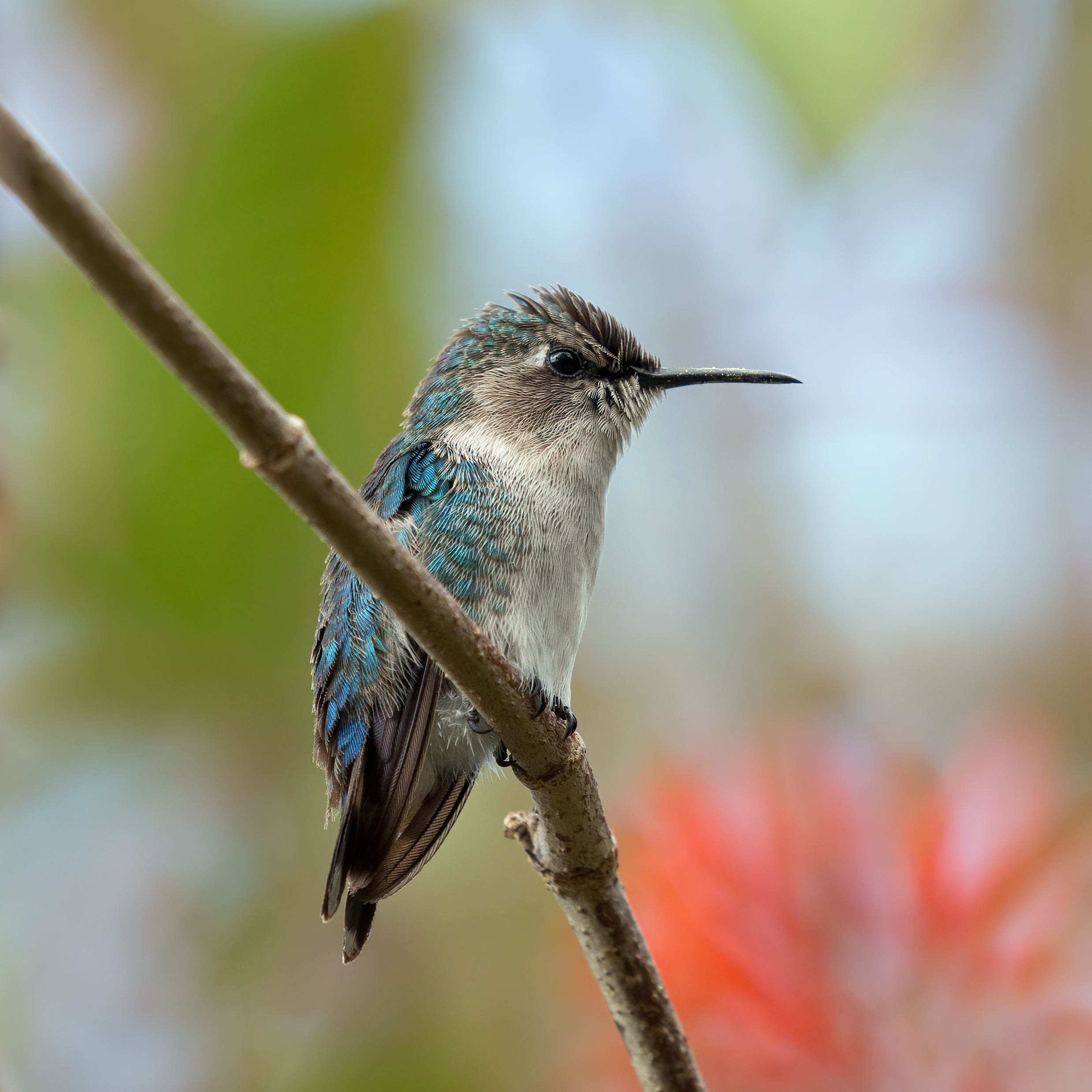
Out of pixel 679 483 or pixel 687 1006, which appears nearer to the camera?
pixel 687 1006

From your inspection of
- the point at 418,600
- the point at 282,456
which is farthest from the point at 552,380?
the point at 282,456

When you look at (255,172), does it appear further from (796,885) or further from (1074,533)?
(1074,533)

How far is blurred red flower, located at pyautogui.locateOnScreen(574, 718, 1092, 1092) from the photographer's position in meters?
2.08

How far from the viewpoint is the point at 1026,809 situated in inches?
97.6

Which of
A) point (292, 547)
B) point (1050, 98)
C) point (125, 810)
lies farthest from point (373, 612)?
point (1050, 98)

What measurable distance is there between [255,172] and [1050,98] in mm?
2973

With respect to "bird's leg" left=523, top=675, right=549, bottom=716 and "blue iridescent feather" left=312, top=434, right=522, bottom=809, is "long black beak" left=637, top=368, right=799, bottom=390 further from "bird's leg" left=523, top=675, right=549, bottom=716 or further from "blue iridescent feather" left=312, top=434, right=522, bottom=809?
"bird's leg" left=523, top=675, right=549, bottom=716

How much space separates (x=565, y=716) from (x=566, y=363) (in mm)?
993

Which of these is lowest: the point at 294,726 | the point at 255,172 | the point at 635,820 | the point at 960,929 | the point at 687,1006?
the point at 687,1006

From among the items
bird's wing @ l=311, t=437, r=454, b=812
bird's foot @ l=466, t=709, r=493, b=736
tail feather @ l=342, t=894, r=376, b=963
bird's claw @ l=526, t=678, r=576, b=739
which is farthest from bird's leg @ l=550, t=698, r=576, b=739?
tail feather @ l=342, t=894, r=376, b=963

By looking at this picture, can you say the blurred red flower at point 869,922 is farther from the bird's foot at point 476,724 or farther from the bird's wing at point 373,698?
the bird's wing at point 373,698

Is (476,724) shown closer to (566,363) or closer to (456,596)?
(456,596)

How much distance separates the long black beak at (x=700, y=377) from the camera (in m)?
2.57

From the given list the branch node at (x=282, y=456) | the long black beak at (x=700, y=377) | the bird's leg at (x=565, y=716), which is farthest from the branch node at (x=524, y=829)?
the long black beak at (x=700, y=377)
